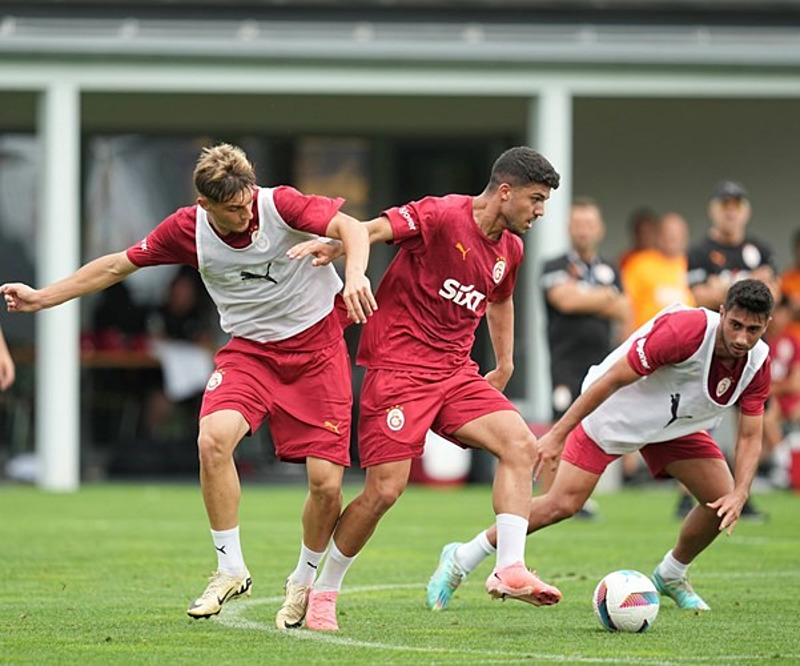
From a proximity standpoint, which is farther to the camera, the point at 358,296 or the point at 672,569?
the point at 672,569

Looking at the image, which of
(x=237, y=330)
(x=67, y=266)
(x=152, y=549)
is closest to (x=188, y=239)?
(x=237, y=330)

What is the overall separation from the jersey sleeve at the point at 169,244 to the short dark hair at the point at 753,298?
2201 millimetres

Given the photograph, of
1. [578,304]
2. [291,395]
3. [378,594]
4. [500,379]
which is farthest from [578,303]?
[291,395]

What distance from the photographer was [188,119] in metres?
19.3

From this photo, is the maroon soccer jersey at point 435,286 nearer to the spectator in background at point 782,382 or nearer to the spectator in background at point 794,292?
the spectator in background at point 782,382

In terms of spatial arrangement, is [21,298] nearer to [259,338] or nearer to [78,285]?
[78,285]

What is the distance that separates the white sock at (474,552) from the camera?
317 inches

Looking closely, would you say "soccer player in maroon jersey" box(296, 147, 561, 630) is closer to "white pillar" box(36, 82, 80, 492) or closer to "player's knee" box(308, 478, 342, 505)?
"player's knee" box(308, 478, 342, 505)

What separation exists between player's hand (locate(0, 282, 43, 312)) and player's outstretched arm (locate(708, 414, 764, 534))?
2896 millimetres

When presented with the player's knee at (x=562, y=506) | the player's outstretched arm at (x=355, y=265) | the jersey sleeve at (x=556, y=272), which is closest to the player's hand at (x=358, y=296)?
the player's outstretched arm at (x=355, y=265)

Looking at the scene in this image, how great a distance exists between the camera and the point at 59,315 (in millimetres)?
16172

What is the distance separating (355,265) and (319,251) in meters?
0.28

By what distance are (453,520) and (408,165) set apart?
719 cm

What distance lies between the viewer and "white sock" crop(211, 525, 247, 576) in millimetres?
7281
